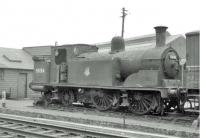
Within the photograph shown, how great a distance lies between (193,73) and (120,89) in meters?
3.69

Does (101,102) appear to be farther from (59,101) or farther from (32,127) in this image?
(32,127)

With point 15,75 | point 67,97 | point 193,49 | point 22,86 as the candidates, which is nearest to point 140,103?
point 193,49

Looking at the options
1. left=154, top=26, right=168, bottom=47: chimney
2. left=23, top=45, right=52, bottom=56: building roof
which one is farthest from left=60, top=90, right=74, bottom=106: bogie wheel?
left=23, top=45, right=52, bottom=56: building roof

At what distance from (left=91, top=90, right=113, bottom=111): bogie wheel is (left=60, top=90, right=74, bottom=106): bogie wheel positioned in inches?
65.8

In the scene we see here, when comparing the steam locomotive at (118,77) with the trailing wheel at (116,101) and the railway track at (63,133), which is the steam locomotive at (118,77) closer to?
the trailing wheel at (116,101)

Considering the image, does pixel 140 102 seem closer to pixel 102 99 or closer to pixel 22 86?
pixel 102 99

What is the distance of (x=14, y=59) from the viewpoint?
2688cm

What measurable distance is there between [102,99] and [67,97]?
251cm

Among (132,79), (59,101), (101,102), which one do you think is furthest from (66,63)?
(132,79)

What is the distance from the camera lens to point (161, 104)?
1331 cm

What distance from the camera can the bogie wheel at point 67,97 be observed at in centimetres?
1681

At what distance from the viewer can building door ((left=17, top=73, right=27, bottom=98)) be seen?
1012 inches

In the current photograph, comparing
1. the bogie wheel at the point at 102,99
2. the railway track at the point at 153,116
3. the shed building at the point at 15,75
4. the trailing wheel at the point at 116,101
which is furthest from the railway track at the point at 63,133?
the shed building at the point at 15,75

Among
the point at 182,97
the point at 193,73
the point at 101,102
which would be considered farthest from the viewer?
the point at 101,102
